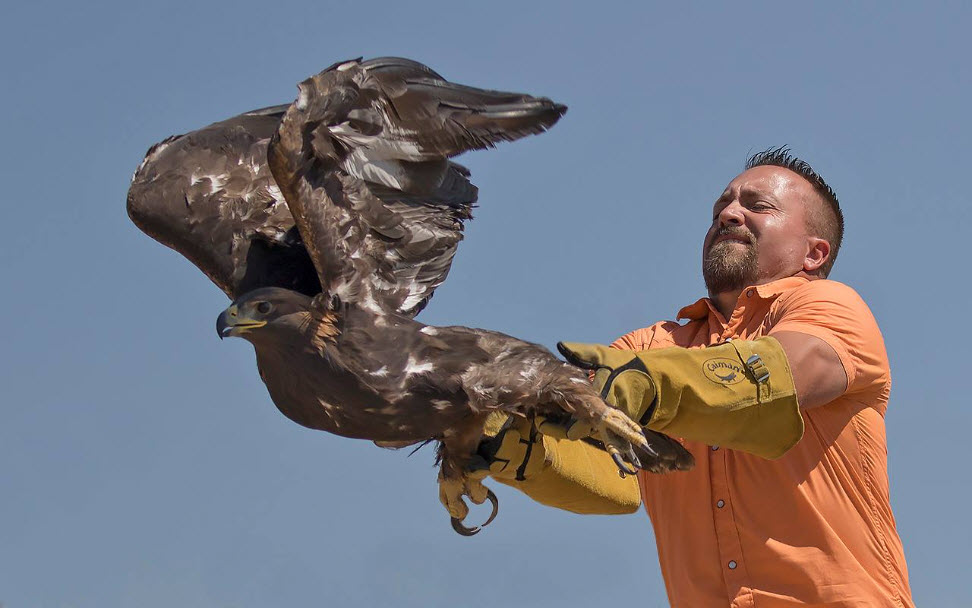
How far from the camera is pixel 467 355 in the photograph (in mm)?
5164

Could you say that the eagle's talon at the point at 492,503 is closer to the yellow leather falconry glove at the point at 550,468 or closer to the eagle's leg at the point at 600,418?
the yellow leather falconry glove at the point at 550,468

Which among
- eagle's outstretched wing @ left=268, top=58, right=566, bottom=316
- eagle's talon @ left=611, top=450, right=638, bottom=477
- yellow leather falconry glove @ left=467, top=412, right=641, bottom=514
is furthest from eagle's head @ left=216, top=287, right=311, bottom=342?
eagle's talon @ left=611, top=450, right=638, bottom=477

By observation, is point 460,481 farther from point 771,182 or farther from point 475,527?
point 771,182

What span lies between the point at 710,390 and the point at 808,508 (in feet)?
3.58

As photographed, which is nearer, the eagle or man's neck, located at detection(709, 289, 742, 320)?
the eagle

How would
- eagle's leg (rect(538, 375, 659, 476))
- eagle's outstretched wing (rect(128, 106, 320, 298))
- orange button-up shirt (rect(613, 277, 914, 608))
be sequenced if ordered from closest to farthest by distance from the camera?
eagle's leg (rect(538, 375, 659, 476))
orange button-up shirt (rect(613, 277, 914, 608))
eagle's outstretched wing (rect(128, 106, 320, 298))

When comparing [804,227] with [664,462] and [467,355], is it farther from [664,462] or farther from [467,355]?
[467,355]

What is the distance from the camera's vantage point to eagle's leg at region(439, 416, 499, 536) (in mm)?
5484

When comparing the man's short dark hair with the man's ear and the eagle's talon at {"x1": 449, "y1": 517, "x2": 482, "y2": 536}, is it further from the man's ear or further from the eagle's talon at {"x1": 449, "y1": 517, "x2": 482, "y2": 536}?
the eagle's talon at {"x1": 449, "y1": 517, "x2": 482, "y2": 536}

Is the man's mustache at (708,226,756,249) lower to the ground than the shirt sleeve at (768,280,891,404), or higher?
higher

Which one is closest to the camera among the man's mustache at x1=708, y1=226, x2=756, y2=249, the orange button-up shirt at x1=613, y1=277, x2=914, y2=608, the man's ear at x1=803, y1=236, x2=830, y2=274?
the orange button-up shirt at x1=613, y1=277, x2=914, y2=608

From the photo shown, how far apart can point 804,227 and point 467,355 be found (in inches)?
97.2

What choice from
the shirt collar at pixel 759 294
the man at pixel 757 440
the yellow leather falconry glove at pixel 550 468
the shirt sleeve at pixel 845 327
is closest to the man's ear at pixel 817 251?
the man at pixel 757 440

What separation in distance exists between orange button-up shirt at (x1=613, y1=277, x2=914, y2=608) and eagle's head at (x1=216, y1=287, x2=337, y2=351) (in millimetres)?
1979
